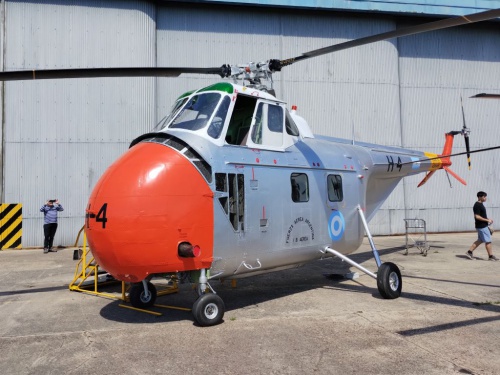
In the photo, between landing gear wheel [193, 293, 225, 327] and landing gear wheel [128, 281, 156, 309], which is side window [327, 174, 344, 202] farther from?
landing gear wheel [128, 281, 156, 309]

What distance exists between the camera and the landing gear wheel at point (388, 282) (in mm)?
7656

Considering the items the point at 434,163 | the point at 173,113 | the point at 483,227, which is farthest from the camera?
the point at 434,163

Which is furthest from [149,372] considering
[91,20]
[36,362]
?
[91,20]

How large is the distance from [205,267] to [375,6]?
1715 cm

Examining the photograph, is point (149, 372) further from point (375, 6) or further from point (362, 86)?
point (375, 6)

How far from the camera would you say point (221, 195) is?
6.21m

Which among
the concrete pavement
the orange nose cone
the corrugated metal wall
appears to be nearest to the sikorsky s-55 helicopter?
the orange nose cone

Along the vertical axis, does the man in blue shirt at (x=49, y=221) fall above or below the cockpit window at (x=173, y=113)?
below

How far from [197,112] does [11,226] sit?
500 inches

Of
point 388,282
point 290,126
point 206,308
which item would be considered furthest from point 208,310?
point 290,126

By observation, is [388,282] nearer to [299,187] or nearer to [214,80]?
[299,187]

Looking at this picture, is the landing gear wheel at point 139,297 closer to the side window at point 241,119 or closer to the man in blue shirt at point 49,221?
the side window at point 241,119

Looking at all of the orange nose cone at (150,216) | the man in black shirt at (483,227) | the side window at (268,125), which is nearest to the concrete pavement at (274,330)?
the orange nose cone at (150,216)

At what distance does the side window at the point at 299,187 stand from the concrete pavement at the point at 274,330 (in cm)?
192
